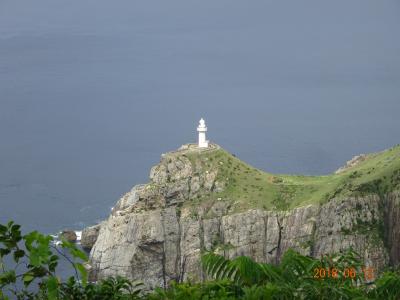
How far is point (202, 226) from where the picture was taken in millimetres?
87500

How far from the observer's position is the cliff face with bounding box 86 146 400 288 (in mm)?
81375

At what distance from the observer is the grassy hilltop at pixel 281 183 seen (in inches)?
3285

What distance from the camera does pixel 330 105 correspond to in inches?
7205

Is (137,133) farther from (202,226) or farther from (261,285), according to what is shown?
(261,285)

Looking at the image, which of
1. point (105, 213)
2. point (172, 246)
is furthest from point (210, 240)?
point (105, 213)

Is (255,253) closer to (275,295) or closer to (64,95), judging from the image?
(275,295)

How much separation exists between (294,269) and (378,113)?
166895mm

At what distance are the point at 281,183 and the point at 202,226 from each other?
911 centimetres

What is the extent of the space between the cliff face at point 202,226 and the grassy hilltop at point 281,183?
10.9 inches

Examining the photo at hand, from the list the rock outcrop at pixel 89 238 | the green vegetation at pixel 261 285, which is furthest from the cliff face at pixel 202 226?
the green vegetation at pixel 261 285
